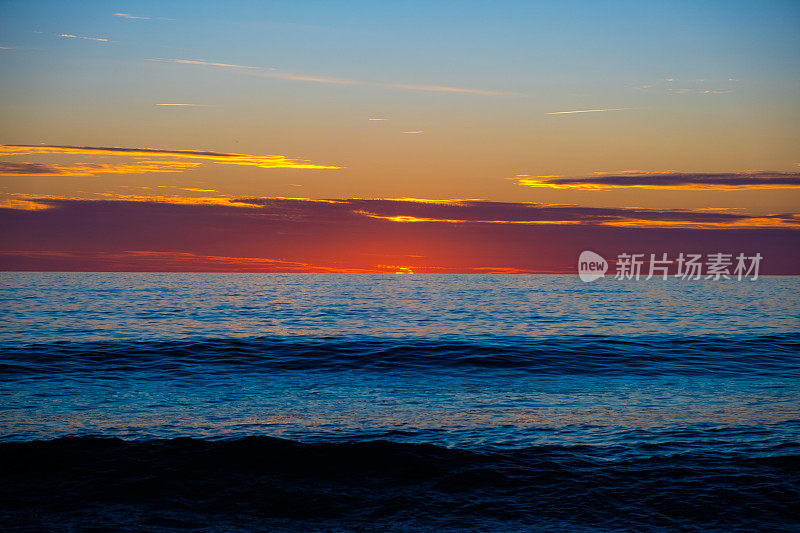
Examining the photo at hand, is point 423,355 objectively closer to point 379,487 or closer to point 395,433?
point 395,433

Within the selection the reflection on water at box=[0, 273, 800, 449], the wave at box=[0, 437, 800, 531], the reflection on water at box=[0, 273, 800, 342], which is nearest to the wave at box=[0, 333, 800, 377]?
the reflection on water at box=[0, 273, 800, 449]

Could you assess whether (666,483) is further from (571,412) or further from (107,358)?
(107,358)

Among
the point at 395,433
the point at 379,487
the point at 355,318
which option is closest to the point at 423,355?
the point at 395,433

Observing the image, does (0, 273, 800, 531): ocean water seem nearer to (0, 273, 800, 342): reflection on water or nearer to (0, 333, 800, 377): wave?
(0, 333, 800, 377): wave

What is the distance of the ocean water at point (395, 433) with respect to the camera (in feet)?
36.4

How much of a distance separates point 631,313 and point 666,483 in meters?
42.7

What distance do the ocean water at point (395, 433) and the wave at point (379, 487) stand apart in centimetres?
5

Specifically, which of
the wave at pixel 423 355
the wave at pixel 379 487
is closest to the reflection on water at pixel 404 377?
the wave at pixel 423 355

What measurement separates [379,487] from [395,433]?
10.9 ft

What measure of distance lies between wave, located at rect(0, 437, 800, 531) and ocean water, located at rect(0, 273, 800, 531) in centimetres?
5

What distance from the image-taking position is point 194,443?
1466cm

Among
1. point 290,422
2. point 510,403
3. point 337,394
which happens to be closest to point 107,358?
point 337,394

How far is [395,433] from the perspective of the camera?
15734 mm

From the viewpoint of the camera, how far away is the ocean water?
11.1 metres
